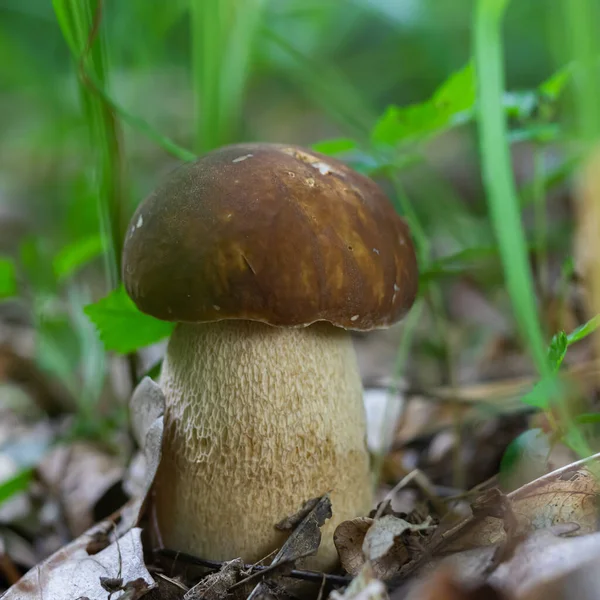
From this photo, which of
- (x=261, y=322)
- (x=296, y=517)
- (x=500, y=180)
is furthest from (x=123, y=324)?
(x=500, y=180)

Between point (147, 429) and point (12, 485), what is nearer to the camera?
point (147, 429)

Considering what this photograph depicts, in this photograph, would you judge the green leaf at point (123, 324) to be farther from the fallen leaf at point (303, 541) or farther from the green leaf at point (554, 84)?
the green leaf at point (554, 84)

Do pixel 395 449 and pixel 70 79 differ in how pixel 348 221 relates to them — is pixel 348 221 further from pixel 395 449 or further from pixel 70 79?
pixel 70 79

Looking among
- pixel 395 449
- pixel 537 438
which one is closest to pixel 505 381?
pixel 395 449

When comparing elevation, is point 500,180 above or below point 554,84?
below

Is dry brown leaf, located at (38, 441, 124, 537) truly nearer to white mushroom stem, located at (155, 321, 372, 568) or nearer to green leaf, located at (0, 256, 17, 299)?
white mushroom stem, located at (155, 321, 372, 568)

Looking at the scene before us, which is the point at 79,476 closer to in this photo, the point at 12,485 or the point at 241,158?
the point at 12,485

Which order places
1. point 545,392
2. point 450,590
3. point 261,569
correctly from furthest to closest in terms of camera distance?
point 261,569 → point 545,392 → point 450,590
